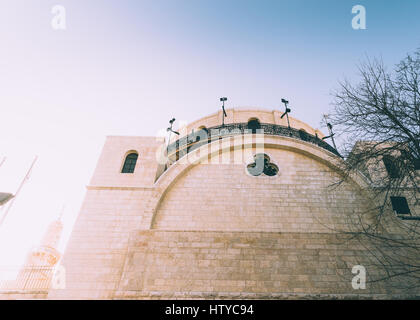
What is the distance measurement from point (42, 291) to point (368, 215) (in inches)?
527

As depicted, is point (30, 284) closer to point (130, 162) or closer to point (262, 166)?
point (130, 162)

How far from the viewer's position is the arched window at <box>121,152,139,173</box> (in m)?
11.6

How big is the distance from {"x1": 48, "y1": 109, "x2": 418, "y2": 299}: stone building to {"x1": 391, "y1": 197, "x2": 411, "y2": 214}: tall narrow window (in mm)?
1199

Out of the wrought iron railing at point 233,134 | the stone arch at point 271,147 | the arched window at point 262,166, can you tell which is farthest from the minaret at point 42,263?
the arched window at point 262,166

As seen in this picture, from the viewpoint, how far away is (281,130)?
13383 millimetres

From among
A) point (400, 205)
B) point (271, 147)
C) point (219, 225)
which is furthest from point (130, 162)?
point (400, 205)

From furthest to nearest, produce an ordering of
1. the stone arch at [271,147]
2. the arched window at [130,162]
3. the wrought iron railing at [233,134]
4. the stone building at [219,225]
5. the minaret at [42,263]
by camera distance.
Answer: the wrought iron railing at [233,134] → the arched window at [130,162] → the minaret at [42,263] → the stone arch at [271,147] → the stone building at [219,225]

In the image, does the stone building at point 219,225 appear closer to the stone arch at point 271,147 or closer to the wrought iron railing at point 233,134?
the stone arch at point 271,147

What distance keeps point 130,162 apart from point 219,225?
5460 mm

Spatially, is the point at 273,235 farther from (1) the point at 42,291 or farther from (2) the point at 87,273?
(1) the point at 42,291

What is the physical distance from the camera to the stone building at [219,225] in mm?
7832

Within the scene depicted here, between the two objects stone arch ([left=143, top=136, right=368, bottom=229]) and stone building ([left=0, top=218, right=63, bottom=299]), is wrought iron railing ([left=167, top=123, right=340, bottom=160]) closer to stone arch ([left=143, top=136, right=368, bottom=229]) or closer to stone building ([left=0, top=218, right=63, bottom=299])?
stone arch ([left=143, top=136, right=368, bottom=229])

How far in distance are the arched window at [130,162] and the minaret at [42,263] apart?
5.58 meters
